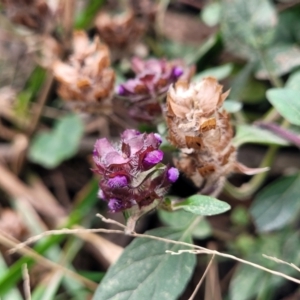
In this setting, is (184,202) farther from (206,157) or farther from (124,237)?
(124,237)

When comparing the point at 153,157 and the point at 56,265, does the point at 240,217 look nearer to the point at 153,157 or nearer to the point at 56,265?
the point at 56,265

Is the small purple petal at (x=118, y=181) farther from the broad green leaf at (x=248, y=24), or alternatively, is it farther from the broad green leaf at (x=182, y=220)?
the broad green leaf at (x=248, y=24)

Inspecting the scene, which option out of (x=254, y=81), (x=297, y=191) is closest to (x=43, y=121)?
(x=254, y=81)

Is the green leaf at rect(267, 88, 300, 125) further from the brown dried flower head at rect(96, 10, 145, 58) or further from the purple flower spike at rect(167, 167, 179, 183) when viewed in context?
the brown dried flower head at rect(96, 10, 145, 58)

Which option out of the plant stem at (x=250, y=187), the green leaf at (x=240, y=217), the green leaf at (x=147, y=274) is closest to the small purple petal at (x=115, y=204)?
the green leaf at (x=147, y=274)

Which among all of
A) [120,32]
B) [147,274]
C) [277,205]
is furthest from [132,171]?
[120,32]

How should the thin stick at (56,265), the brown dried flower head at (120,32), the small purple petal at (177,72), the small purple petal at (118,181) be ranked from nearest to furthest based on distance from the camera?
the small purple petal at (118,181) < the small purple petal at (177,72) < the thin stick at (56,265) < the brown dried flower head at (120,32)
